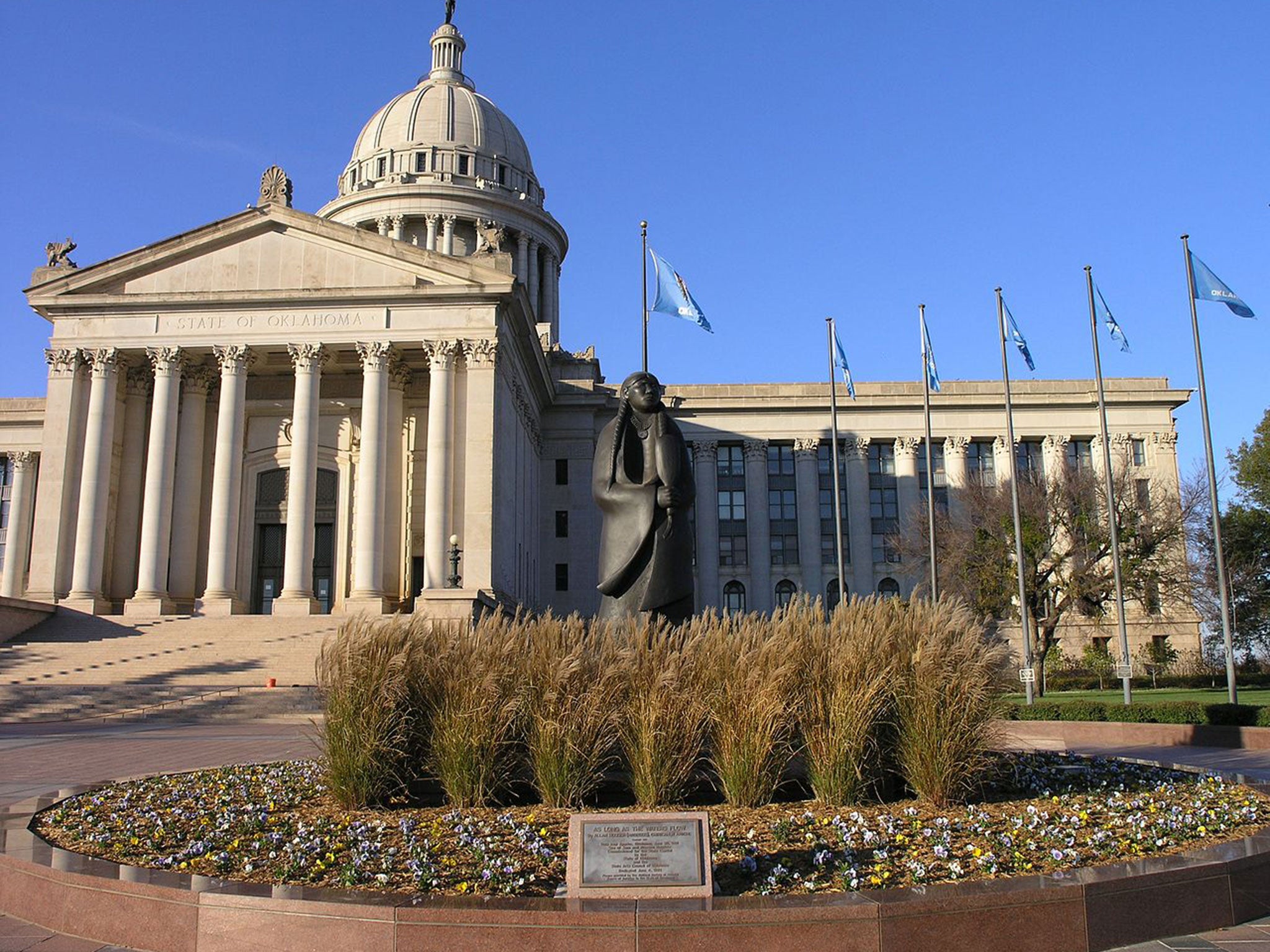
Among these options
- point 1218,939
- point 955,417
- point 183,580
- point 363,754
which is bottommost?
point 1218,939

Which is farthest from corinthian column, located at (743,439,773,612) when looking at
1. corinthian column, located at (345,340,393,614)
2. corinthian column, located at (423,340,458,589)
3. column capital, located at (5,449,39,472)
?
column capital, located at (5,449,39,472)

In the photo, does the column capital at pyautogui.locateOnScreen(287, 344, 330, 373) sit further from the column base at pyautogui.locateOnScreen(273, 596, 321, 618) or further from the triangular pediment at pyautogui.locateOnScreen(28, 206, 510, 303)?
the column base at pyautogui.locateOnScreen(273, 596, 321, 618)

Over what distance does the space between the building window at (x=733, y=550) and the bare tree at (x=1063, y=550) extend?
47.6 feet

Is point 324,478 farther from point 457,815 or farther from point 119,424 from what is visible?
point 457,815

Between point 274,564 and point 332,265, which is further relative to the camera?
point 274,564

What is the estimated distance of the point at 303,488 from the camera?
4200 centimetres

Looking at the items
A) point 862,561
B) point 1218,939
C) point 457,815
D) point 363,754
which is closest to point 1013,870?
point 1218,939

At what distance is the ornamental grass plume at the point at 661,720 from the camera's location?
9875 millimetres

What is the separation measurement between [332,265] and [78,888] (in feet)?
129

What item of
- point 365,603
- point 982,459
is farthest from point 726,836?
point 982,459

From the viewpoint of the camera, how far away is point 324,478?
48625 millimetres

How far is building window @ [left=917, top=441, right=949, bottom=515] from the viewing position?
204ft

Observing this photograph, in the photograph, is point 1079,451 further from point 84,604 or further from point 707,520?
point 84,604

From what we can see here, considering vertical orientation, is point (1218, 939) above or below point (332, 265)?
below
